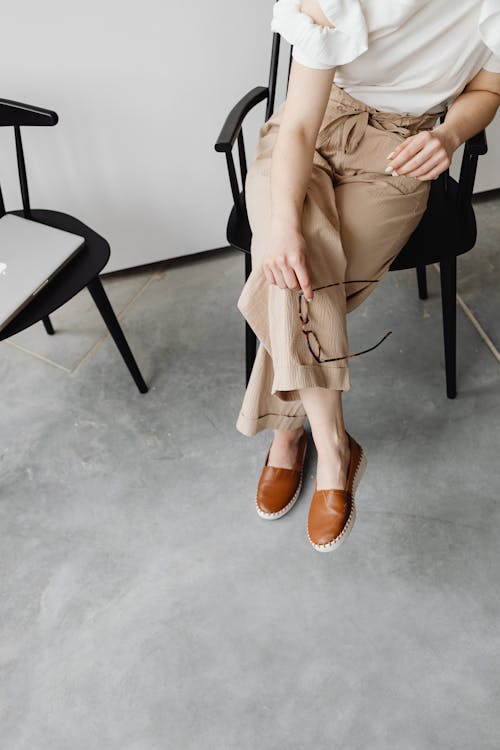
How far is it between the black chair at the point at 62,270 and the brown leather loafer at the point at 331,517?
67 cm

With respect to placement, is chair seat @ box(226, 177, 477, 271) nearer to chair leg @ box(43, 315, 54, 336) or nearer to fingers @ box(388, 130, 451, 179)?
fingers @ box(388, 130, 451, 179)

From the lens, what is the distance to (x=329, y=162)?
1365 mm

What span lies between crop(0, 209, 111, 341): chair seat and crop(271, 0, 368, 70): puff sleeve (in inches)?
25.1

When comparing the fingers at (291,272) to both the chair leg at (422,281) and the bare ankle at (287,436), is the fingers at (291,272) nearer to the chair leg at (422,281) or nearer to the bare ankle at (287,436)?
the bare ankle at (287,436)

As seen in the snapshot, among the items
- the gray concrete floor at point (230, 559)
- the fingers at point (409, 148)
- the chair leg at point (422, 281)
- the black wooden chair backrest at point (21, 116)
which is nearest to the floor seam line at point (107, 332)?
the gray concrete floor at point (230, 559)

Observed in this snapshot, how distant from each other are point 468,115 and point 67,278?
0.92 meters

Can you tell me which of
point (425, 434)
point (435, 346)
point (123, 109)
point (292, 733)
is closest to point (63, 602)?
point (292, 733)

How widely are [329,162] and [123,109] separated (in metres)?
0.72

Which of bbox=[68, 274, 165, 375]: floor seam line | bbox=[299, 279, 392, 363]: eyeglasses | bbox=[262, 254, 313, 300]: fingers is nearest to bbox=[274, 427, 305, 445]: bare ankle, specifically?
bbox=[299, 279, 392, 363]: eyeglasses

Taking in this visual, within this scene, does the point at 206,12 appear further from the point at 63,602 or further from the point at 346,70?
the point at 63,602

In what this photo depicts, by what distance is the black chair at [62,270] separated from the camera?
142 cm

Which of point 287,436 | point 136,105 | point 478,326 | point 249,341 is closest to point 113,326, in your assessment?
point 249,341

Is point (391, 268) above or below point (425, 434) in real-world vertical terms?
above

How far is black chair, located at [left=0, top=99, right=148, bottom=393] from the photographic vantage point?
142 cm
